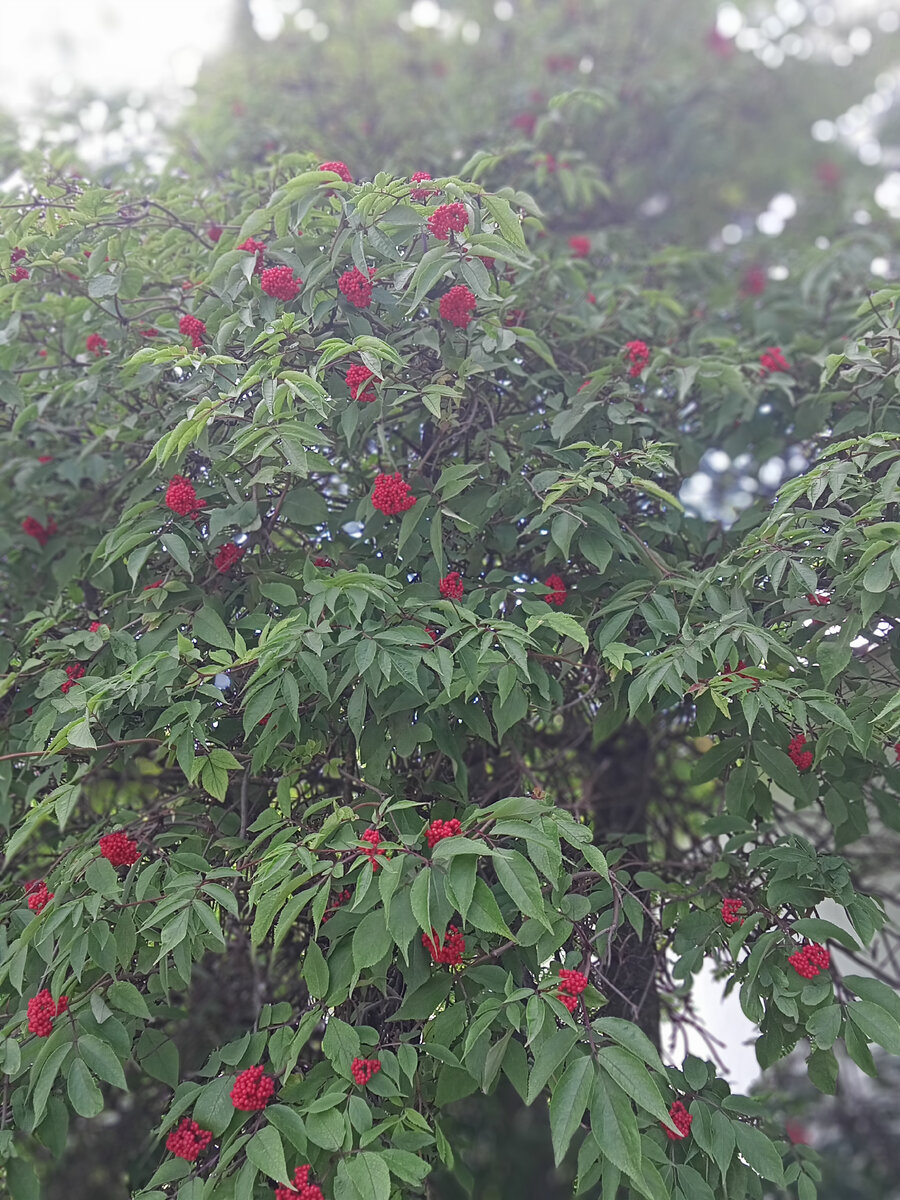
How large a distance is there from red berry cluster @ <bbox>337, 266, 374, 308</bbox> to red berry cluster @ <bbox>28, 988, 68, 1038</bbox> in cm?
145

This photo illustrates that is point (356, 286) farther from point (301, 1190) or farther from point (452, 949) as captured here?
point (301, 1190)

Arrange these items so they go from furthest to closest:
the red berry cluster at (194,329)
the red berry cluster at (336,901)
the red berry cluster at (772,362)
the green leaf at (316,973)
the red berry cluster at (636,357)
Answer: the red berry cluster at (772,362), the red berry cluster at (636,357), the red berry cluster at (194,329), the red berry cluster at (336,901), the green leaf at (316,973)

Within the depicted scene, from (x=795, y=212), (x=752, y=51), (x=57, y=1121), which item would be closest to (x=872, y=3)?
(x=752, y=51)

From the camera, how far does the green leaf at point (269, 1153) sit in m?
1.33

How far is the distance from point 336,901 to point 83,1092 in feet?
1.69

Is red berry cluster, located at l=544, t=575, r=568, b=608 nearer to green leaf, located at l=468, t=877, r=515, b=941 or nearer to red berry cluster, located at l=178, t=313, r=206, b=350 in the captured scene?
green leaf, located at l=468, t=877, r=515, b=941

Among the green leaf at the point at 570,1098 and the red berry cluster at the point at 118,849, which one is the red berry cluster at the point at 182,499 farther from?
the green leaf at the point at 570,1098

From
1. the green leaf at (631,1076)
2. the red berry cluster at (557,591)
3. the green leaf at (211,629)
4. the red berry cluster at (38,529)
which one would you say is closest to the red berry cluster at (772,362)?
the red berry cluster at (557,591)

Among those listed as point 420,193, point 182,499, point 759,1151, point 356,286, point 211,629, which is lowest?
point 759,1151

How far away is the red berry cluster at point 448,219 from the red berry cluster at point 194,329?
57 cm

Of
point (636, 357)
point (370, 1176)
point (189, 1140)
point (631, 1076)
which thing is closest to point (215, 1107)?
point (189, 1140)

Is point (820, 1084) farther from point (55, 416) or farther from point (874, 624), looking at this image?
point (55, 416)

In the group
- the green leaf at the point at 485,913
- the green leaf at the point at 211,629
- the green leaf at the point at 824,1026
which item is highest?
the green leaf at the point at 211,629

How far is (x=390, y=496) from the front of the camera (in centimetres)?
182
